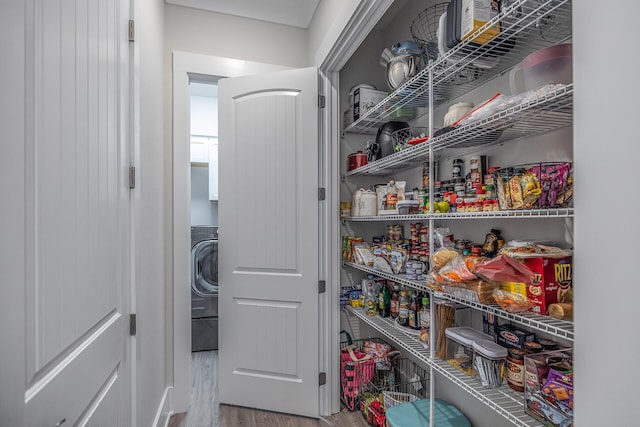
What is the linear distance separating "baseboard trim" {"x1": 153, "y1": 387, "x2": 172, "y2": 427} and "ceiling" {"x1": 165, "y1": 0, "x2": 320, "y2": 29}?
249 cm

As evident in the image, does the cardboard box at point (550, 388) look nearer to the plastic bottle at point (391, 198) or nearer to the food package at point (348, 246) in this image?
the plastic bottle at point (391, 198)

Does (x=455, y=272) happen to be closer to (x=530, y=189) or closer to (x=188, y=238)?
(x=530, y=189)

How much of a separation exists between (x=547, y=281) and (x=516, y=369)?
389 millimetres

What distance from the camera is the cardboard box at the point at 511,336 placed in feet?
4.08

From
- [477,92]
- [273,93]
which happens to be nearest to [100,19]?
[273,93]

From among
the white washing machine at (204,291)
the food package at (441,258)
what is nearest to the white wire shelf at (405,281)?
the food package at (441,258)

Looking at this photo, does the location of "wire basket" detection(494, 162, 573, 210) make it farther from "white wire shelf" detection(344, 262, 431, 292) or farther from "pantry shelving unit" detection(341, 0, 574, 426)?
"white wire shelf" detection(344, 262, 431, 292)

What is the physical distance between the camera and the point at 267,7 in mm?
2275

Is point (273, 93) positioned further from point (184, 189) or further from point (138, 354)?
point (138, 354)

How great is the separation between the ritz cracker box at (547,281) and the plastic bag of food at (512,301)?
0.05ft

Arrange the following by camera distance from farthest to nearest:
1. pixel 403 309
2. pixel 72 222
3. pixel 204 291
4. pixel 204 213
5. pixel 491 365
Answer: pixel 204 213 → pixel 204 291 → pixel 403 309 → pixel 491 365 → pixel 72 222

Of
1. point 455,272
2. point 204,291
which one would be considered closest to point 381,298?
point 455,272

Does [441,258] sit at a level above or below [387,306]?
above

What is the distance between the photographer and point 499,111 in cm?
110
